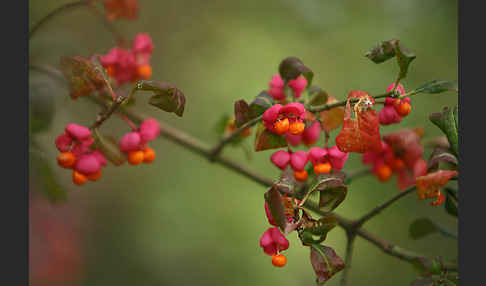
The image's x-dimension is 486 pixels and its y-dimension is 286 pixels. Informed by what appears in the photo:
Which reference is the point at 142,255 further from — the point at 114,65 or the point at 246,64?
the point at 114,65

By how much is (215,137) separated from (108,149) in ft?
2.09

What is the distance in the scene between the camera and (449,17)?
66.0 inches

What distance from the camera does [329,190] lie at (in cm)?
54

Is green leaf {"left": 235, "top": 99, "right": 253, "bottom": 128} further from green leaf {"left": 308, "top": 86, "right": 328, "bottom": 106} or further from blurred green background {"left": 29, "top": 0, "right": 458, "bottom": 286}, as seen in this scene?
blurred green background {"left": 29, "top": 0, "right": 458, "bottom": 286}

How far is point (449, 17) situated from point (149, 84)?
1.50 m

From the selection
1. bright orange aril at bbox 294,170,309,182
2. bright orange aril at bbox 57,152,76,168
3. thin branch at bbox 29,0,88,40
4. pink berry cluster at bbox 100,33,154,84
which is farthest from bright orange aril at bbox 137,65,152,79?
bright orange aril at bbox 294,170,309,182

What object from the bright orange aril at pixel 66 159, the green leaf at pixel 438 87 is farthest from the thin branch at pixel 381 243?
the bright orange aril at pixel 66 159

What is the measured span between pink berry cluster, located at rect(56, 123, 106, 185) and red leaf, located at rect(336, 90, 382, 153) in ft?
1.04

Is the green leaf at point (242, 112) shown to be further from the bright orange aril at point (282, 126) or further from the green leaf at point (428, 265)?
the green leaf at point (428, 265)

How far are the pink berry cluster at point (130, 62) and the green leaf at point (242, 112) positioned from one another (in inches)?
11.8

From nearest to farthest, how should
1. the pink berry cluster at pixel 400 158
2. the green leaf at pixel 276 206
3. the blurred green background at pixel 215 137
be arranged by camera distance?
the green leaf at pixel 276 206 < the pink berry cluster at pixel 400 158 < the blurred green background at pixel 215 137

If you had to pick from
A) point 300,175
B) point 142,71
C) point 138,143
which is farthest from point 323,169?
point 142,71

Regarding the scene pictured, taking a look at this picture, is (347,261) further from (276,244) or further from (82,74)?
(82,74)

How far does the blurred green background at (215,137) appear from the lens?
4.48 ft
